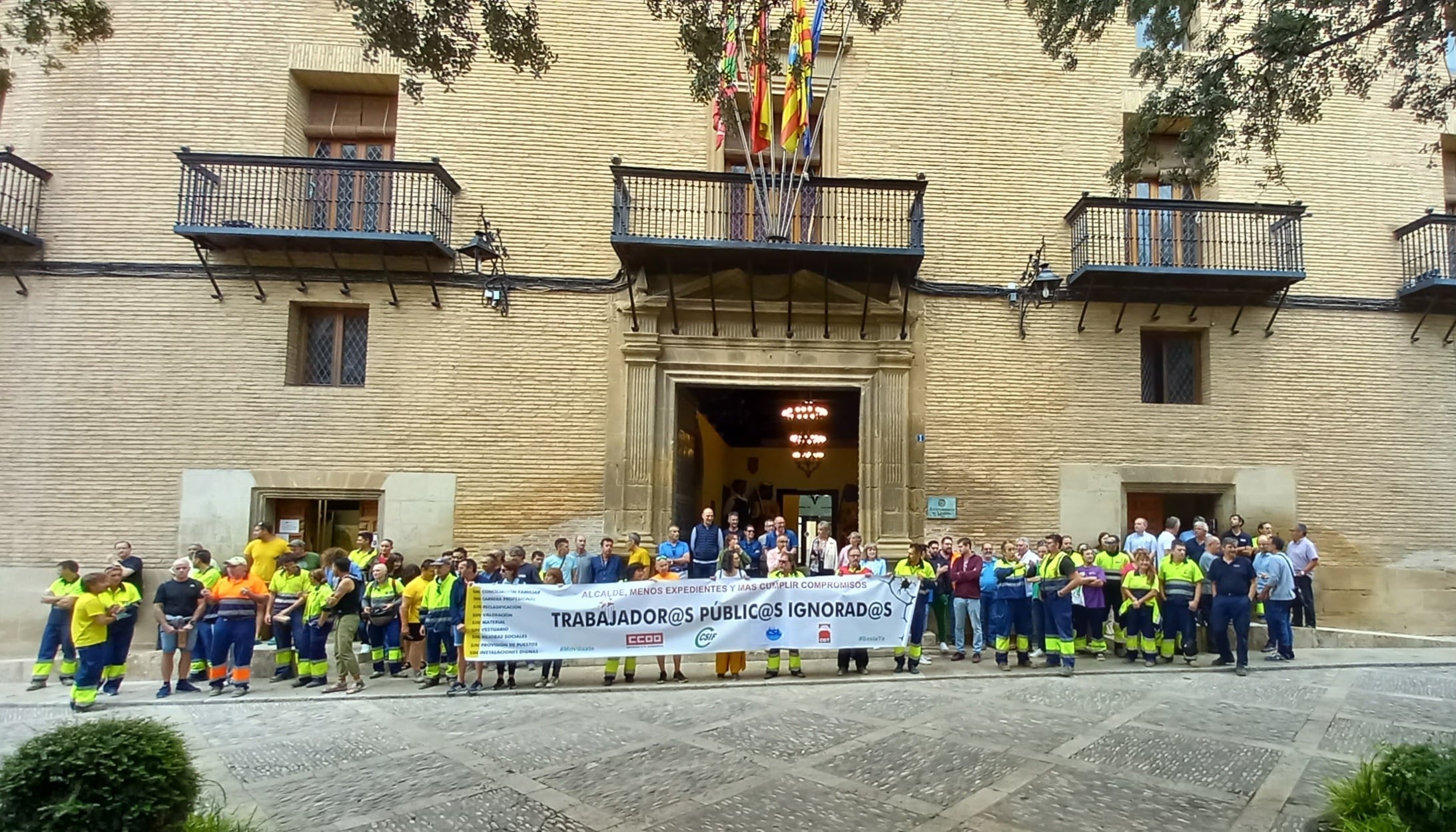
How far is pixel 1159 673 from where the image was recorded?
31.7 ft

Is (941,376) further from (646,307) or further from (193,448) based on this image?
(193,448)

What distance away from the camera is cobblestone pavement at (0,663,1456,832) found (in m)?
5.10

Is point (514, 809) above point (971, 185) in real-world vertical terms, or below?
below

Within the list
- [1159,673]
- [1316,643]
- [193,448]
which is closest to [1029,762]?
[1159,673]

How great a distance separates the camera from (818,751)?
6449 millimetres

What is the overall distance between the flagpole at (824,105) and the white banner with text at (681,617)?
6.22 meters

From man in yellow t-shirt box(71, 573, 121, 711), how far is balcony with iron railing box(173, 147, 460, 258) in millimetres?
5668

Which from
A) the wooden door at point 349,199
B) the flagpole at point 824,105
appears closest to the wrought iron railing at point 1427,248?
the flagpole at point 824,105

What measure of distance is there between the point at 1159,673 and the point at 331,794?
897cm

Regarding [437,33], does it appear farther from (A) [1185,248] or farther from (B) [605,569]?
(A) [1185,248]

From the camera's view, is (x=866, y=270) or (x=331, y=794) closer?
(x=331, y=794)

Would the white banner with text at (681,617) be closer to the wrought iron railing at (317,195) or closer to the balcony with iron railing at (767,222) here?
the balcony with iron railing at (767,222)

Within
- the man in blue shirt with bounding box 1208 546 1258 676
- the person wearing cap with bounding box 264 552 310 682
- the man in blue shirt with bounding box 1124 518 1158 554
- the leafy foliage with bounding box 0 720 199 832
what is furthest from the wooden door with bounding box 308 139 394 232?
the man in blue shirt with bounding box 1208 546 1258 676

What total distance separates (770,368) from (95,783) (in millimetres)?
10591
